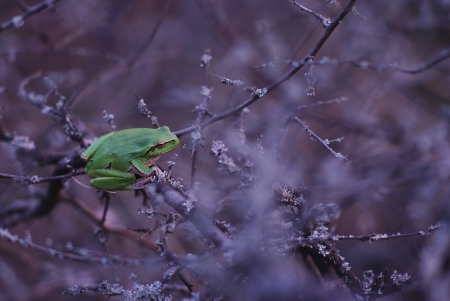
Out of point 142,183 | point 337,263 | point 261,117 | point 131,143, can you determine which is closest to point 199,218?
point 142,183

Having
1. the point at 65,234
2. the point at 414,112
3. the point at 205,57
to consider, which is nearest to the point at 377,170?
the point at 414,112

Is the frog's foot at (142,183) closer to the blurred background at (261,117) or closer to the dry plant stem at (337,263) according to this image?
the blurred background at (261,117)

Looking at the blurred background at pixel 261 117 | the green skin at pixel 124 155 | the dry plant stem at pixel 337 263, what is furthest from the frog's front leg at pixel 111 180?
the dry plant stem at pixel 337 263

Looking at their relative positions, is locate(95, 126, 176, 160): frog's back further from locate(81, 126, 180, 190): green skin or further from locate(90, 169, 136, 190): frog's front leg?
locate(90, 169, 136, 190): frog's front leg

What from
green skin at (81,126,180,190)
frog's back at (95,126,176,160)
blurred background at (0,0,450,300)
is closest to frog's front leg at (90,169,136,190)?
green skin at (81,126,180,190)

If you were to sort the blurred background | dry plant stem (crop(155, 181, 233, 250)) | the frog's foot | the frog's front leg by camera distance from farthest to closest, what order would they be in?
1. the blurred background
2. the frog's front leg
3. the frog's foot
4. dry plant stem (crop(155, 181, 233, 250))

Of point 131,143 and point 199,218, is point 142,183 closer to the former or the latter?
point 131,143
